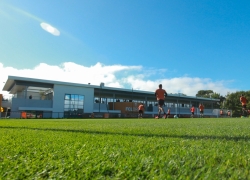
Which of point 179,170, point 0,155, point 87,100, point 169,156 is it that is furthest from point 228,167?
point 87,100

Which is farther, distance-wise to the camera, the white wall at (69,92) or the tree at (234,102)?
the tree at (234,102)

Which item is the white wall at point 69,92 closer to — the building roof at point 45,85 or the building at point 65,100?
the building at point 65,100

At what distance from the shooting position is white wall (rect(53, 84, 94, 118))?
31.7 metres

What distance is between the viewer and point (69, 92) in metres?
33.2

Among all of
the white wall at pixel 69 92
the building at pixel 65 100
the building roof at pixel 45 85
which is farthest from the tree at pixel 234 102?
the white wall at pixel 69 92

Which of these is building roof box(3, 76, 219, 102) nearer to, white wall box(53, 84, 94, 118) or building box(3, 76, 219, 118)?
building box(3, 76, 219, 118)

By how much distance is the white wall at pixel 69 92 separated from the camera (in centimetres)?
3167

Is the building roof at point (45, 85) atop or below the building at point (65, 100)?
atop

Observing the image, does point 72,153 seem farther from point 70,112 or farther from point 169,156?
point 70,112

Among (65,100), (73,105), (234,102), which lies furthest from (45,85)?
(234,102)

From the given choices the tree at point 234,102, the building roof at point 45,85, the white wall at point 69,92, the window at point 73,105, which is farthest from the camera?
the tree at point 234,102

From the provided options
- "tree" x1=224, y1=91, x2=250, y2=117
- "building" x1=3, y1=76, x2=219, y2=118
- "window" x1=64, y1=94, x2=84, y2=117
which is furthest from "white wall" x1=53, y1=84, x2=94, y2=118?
"tree" x1=224, y1=91, x2=250, y2=117

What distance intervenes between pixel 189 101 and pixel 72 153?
171 feet

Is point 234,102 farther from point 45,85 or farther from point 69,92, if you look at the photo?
point 45,85
